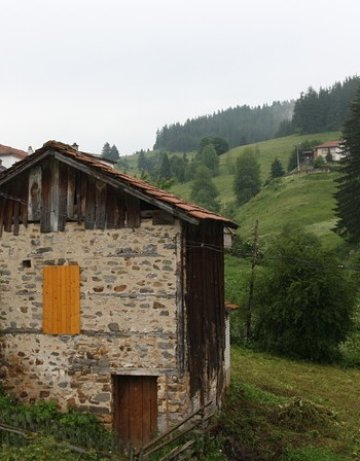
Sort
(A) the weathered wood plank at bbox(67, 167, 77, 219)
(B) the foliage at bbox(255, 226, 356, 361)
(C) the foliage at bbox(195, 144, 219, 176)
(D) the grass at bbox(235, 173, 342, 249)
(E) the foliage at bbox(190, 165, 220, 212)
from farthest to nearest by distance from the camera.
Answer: (C) the foliage at bbox(195, 144, 219, 176) → (E) the foliage at bbox(190, 165, 220, 212) → (D) the grass at bbox(235, 173, 342, 249) → (B) the foliage at bbox(255, 226, 356, 361) → (A) the weathered wood plank at bbox(67, 167, 77, 219)

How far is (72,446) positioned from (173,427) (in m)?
2.03

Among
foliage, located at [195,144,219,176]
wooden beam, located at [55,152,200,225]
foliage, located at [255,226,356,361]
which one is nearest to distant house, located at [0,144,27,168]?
foliage, located at [255,226,356,361]

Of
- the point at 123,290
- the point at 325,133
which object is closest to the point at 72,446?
the point at 123,290

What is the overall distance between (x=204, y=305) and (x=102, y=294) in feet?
7.80

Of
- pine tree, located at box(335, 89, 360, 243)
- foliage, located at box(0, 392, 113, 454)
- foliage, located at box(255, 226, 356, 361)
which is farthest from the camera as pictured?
pine tree, located at box(335, 89, 360, 243)

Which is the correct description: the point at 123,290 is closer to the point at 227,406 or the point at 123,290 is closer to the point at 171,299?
the point at 171,299

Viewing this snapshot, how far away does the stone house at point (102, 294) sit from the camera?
1120 centimetres

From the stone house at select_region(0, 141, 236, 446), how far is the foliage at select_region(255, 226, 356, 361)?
14.5 meters

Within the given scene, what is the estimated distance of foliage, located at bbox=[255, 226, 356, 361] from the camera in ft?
84.8

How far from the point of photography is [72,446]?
31.3 ft

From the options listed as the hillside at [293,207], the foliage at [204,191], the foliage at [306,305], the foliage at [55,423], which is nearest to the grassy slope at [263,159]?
the foliage at [204,191]

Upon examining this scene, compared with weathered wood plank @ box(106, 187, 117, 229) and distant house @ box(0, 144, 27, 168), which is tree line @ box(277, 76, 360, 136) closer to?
distant house @ box(0, 144, 27, 168)

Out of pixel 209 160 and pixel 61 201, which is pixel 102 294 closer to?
pixel 61 201

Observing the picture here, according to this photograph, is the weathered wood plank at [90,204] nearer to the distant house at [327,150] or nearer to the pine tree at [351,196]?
the pine tree at [351,196]
